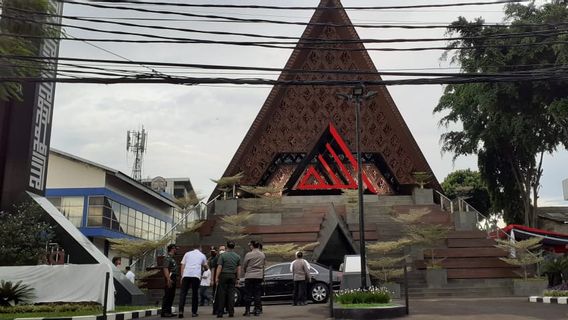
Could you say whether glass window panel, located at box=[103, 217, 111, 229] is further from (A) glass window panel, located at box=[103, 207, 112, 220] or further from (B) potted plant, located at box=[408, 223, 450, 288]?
(B) potted plant, located at box=[408, 223, 450, 288]

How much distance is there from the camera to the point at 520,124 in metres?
24.5

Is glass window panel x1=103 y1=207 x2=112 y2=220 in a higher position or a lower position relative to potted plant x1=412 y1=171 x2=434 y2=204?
lower

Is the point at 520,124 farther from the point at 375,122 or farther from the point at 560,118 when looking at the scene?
the point at 375,122

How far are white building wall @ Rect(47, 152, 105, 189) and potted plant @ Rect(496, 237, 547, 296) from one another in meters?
21.1

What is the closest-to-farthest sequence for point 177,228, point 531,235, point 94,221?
point 531,235 < point 177,228 < point 94,221

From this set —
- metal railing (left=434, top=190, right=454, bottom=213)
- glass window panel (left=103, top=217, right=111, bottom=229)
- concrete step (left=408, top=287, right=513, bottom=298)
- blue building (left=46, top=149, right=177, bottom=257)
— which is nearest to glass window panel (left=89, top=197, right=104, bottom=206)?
blue building (left=46, top=149, right=177, bottom=257)

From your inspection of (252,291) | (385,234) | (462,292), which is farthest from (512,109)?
(252,291)

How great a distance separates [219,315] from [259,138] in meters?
18.6

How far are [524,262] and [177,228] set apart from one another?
45.5 ft

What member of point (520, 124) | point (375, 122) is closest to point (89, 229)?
point (375, 122)

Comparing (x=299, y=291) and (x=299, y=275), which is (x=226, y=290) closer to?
(x=299, y=275)

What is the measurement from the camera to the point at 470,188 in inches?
1705

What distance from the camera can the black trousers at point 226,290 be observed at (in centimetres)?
979

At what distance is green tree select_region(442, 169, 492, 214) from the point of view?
43.6 metres
